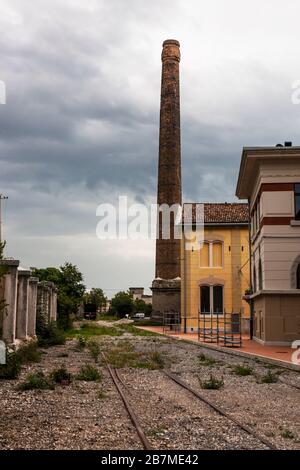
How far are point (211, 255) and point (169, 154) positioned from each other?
16604 mm

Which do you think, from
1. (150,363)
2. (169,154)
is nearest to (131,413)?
(150,363)

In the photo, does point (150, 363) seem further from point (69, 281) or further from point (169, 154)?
point (169, 154)

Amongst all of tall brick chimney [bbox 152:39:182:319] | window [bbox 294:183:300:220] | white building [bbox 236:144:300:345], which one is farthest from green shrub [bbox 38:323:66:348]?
tall brick chimney [bbox 152:39:182:319]

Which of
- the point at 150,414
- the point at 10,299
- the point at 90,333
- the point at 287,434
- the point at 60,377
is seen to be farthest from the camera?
the point at 90,333

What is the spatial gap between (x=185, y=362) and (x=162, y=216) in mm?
38103

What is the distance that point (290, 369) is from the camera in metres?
16.2

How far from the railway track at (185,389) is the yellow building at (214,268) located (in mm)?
26060

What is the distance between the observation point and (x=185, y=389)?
1216cm

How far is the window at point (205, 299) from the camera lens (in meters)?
41.8

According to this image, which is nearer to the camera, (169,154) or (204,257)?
(204,257)

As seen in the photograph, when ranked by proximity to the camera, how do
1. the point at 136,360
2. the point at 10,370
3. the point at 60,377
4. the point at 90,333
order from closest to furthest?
the point at 60,377 < the point at 10,370 < the point at 136,360 < the point at 90,333
